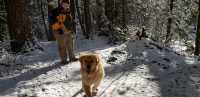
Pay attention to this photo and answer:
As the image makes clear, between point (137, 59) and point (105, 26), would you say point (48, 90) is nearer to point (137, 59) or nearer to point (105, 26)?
point (137, 59)

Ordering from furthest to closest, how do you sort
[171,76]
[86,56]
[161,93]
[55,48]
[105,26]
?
1. [105,26]
2. [55,48]
3. [171,76]
4. [161,93]
5. [86,56]

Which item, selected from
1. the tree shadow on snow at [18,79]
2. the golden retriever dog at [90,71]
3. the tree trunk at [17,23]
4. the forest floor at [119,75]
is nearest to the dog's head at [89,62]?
the golden retriever dog at [90,71]

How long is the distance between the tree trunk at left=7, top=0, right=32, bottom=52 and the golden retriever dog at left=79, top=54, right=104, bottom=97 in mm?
5533

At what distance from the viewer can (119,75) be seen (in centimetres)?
1028

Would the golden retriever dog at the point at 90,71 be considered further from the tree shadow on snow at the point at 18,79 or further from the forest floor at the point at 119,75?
the tree shadow on snow at the point at 18,79

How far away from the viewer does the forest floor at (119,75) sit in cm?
880

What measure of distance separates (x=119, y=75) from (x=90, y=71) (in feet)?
8.67

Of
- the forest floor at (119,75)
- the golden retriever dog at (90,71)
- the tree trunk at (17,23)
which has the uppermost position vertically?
the tree trunk at (17,23)

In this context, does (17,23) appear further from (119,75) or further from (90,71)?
(90,71)

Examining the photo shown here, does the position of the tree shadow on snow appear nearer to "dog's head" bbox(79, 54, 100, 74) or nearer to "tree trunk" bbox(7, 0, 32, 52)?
"tree trunk" bbox(7, 0, 32, 52)

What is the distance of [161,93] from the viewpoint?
8766mm

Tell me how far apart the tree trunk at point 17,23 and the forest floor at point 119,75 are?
0.60 metres

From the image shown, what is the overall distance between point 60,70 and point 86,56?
305cm

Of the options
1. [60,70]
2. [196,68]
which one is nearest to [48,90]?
[60,70]
